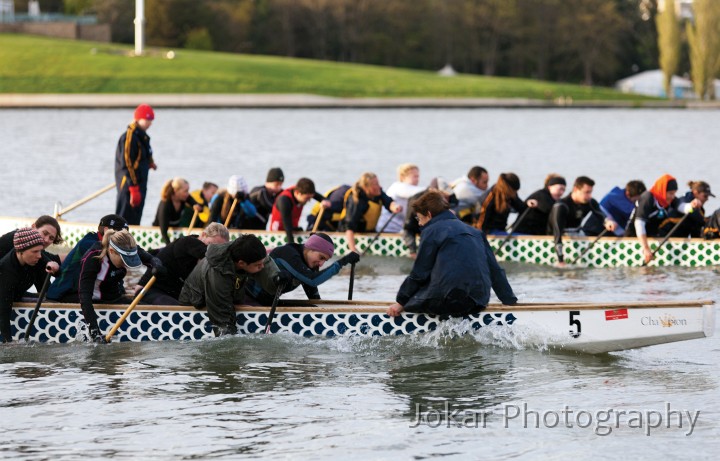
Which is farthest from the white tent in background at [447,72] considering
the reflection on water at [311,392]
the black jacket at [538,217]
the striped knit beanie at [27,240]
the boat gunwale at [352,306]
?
the striped knit beanie at [27,240]

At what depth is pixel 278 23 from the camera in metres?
113

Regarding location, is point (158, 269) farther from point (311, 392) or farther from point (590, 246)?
point (590, 246)

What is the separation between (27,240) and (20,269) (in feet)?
1.26

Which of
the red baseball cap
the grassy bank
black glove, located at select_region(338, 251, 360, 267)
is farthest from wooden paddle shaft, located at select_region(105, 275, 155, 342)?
the grassy bank

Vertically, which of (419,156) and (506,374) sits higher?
(419,156)

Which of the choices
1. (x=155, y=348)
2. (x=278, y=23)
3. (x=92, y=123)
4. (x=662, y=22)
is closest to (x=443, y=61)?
(x=278, y=23)

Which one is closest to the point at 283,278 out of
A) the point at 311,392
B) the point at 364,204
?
the point at 311,392

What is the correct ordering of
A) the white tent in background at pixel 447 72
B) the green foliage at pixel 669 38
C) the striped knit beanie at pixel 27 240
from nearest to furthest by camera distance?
the striped knit beanie at pixel 27 240, the green foliage at pixel 669 38, the white tent in background at pixel 447 72

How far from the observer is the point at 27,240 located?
13.0 metres

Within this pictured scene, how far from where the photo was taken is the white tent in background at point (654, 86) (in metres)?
97.7

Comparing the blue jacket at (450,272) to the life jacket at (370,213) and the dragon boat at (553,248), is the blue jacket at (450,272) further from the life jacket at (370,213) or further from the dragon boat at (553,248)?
the life jacket at (370,213)

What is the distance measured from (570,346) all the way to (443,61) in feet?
340

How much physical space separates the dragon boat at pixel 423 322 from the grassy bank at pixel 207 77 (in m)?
69.9

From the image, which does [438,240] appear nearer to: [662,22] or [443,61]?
[662,22]
